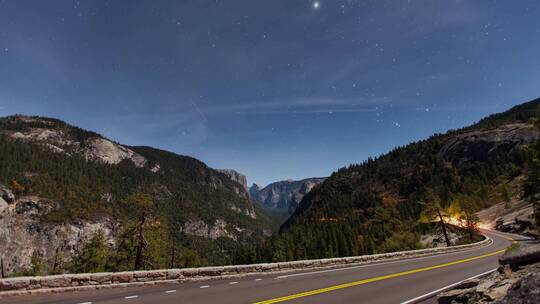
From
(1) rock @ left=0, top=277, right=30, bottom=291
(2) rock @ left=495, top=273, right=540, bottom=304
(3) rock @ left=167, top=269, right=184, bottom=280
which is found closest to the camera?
(2) rock @ left=495, top=273, right=540, bottom=304

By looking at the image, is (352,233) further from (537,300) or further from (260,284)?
(537,300)

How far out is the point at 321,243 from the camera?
11106cm

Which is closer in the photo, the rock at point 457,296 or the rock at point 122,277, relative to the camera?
the rock at point 457,296

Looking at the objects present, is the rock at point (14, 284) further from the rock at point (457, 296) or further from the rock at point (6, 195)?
the rock at point (6, 195)

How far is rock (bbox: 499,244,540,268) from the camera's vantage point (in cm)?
845

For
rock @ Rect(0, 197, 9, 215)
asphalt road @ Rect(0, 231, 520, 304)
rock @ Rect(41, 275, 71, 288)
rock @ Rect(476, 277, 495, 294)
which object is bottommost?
asphalt road @ Rect(0, 231, 520, 304)

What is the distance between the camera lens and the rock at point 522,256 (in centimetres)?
845

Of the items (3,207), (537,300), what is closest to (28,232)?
(3,207)

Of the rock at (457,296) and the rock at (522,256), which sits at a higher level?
the rock at (522,256)

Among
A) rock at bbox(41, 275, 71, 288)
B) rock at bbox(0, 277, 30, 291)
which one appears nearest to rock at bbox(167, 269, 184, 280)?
rock at bbox(41, 275, 71, 288)

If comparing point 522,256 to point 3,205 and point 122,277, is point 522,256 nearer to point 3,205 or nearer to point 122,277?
point 122,277

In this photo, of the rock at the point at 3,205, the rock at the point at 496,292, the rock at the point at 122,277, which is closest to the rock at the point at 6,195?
the rock at the point at 3,205

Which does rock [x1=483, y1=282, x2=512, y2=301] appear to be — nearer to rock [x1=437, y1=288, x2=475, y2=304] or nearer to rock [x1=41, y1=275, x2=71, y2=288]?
rock [x1=437, y1=288, x2=475, y2=304]

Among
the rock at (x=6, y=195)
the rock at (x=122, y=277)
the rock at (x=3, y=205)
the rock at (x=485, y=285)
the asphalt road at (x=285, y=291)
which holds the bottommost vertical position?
the asphalt road at (x=285, y=291)
